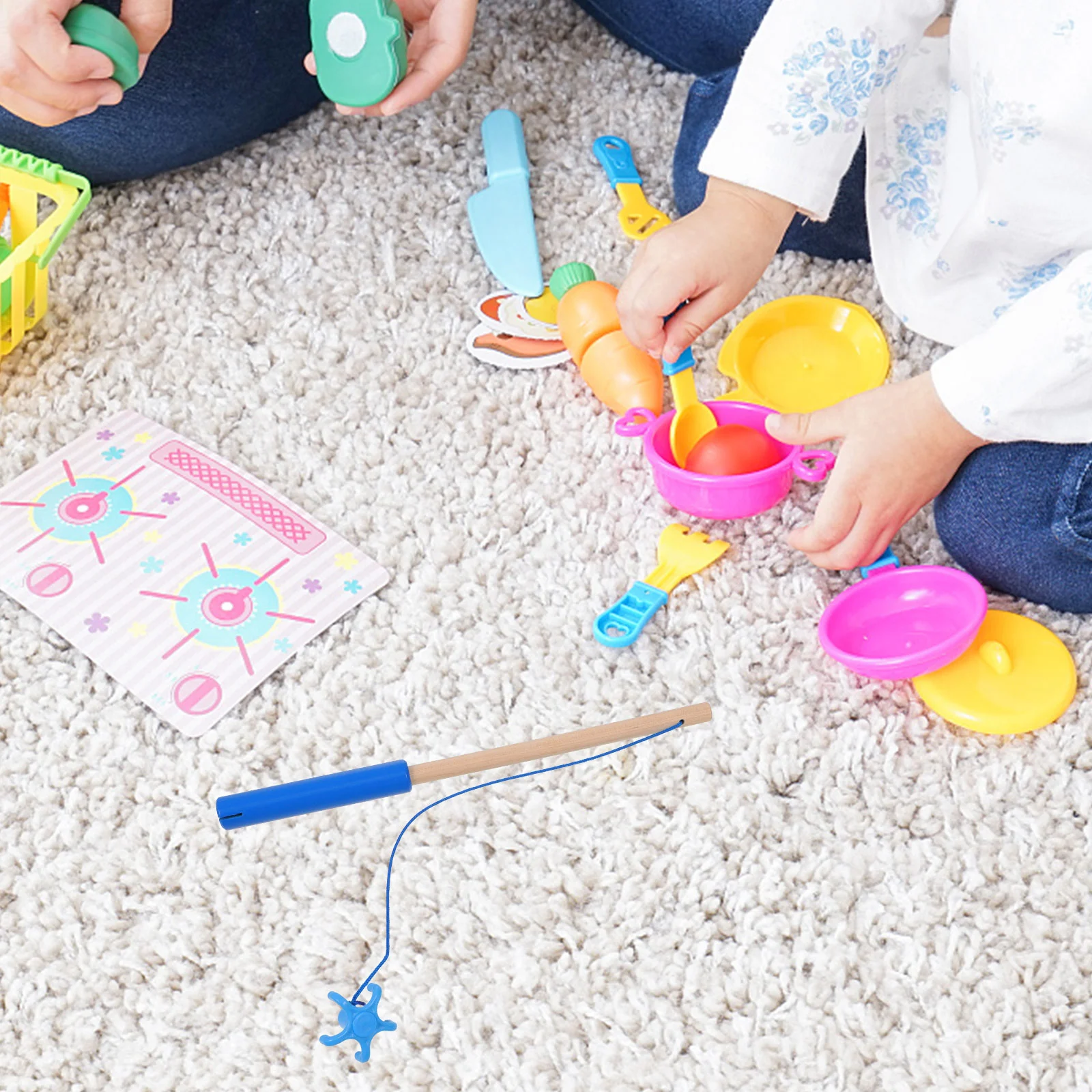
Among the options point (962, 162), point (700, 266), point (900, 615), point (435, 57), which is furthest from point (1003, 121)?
point (435, 57)

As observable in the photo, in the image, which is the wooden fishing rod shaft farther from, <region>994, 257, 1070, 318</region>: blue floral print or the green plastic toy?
the green plastic toy

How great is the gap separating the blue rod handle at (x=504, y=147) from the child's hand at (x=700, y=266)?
0.84 ft

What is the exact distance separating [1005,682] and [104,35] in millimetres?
665

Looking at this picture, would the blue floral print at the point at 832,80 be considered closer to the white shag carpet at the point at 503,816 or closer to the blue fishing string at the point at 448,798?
the white shag carpet at the point at 503,816

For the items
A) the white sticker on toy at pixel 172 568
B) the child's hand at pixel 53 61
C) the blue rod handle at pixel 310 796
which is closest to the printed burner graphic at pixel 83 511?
the white sticker on toy at pixel 172 568

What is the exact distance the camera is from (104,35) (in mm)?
731

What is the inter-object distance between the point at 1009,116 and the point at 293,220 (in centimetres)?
57

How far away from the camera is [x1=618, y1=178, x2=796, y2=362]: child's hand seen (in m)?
0.77

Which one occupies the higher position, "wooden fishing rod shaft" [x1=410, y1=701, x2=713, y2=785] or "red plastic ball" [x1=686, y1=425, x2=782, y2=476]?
"wooden fishing rod shaft" [x1=410, y1=701, x2=713, y2=785]

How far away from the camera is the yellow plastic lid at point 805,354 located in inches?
35.1

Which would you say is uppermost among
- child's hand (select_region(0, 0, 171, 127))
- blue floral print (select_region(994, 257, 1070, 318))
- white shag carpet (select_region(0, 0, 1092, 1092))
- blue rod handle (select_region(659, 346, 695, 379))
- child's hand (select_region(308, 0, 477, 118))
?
child's hand (select_region(0, 0, 171, 127))

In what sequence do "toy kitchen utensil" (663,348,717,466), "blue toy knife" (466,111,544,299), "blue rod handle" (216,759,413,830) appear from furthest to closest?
1. "blue toy knife" (466,111,544,299)
2. "toy kitchen utensil" (663,348,717,466)
3. "blue rod handle" (216,759,413,830)

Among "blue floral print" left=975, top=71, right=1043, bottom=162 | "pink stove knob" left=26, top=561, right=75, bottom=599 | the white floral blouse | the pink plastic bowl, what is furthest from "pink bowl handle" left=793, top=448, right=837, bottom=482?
"pink stove knob" left=26, top=561, right=75, bottom=599

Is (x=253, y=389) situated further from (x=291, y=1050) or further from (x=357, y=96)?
(x=291, y=1050)
